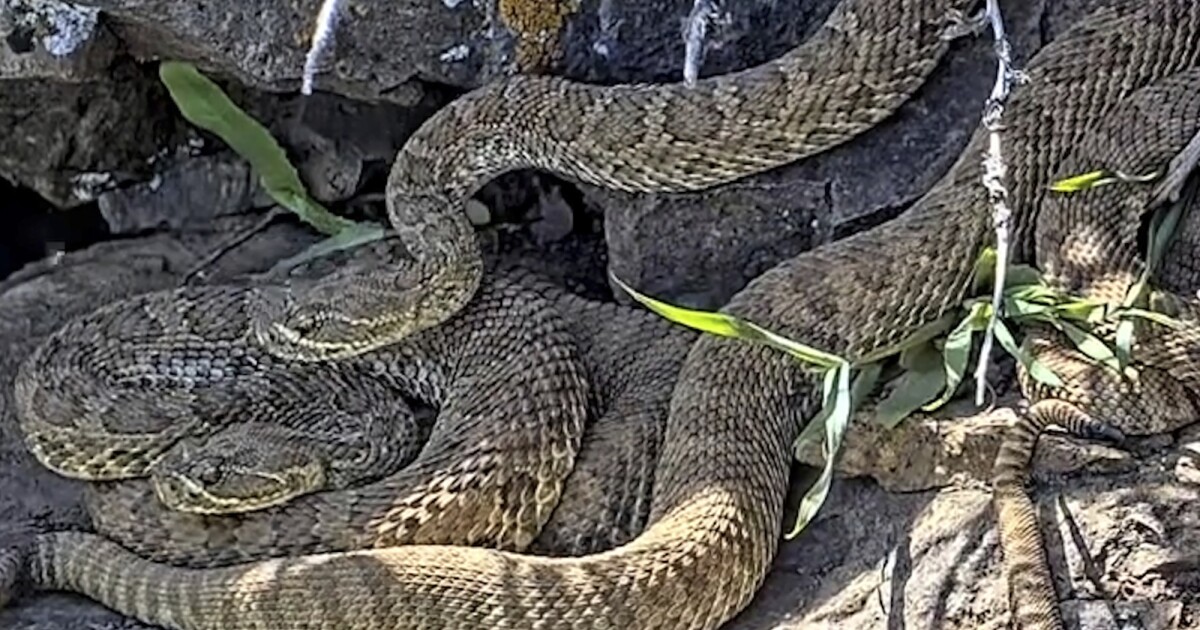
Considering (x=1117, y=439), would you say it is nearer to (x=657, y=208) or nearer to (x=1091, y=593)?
(x=1091, y=593)

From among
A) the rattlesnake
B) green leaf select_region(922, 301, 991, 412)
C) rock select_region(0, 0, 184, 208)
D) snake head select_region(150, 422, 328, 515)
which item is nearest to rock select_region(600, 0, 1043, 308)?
the rattlesnake

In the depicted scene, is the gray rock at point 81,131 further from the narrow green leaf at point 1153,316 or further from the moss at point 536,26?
the narrow green leaf at point 1153,316

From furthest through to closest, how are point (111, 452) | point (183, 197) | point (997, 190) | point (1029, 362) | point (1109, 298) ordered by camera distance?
1. point (183, 197)
2. point (111, 452)
3. point (1109, 298)
4. point (1029, 362)
5. point (997, 190)

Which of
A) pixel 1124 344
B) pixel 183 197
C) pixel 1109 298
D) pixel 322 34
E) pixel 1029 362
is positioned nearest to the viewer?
pixel 1124 344

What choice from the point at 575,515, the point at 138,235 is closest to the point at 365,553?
the point at 575,515

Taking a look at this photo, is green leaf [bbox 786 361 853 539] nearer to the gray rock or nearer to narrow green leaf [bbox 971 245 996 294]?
narrow green leaf [bbox 971 245 996 294]

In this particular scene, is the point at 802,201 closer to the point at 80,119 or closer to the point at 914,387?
the point at 914,387

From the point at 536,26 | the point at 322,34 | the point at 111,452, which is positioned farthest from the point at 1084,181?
the point at 111,452
